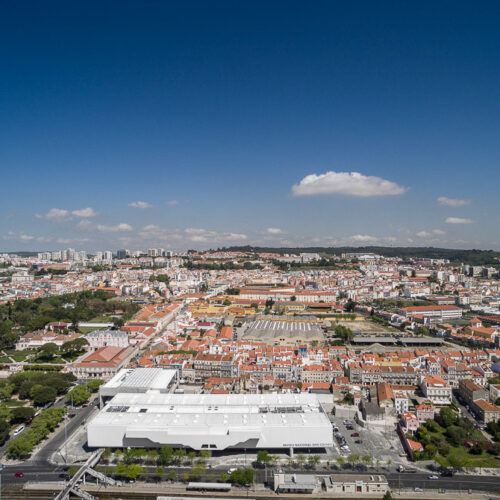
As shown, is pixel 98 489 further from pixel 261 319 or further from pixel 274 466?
pixel 261 319

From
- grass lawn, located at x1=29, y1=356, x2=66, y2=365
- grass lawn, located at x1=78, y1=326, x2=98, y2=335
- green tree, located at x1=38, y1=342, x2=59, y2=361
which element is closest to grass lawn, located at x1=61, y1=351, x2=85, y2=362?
grass lawn, located at x1=29, y1=356, x2=66, y2=365

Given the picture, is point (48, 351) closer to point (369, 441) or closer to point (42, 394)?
point (42, 394)

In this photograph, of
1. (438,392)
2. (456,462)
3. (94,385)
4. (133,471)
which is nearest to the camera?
(133,471)

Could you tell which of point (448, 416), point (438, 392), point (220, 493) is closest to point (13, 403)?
point (220, 493)

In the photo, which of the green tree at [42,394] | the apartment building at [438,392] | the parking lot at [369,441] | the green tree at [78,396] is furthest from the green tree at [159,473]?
the apartment building at [438,392]

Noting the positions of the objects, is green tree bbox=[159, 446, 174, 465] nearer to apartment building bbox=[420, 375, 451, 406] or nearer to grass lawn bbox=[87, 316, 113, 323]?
apartment building bbox=[420, 375, 451, 406]

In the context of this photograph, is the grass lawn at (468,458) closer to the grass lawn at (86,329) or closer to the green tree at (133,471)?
the green tree at (133,471)

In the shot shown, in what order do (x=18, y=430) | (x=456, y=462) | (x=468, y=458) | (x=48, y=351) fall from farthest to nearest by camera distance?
(x=48, y=351) → (x=18, y=430) → (x=468, y=458) → (x=456, y=462)

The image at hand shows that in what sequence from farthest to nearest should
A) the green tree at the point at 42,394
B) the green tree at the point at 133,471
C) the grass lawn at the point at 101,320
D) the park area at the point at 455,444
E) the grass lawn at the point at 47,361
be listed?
the grass lawn at the point at 101,320 → the grass lawn at the point at 47,361 → the green tree at the point at 42,394 → the park area at the point at 455,444 → the green tree at the point at 133,471

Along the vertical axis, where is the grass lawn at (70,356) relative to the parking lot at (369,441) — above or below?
below

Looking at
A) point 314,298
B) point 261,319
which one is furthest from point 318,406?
point 314,298

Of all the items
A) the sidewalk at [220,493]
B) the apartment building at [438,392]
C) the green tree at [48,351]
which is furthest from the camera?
the green tree at [48,351]

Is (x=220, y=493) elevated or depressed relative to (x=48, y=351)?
depressed
